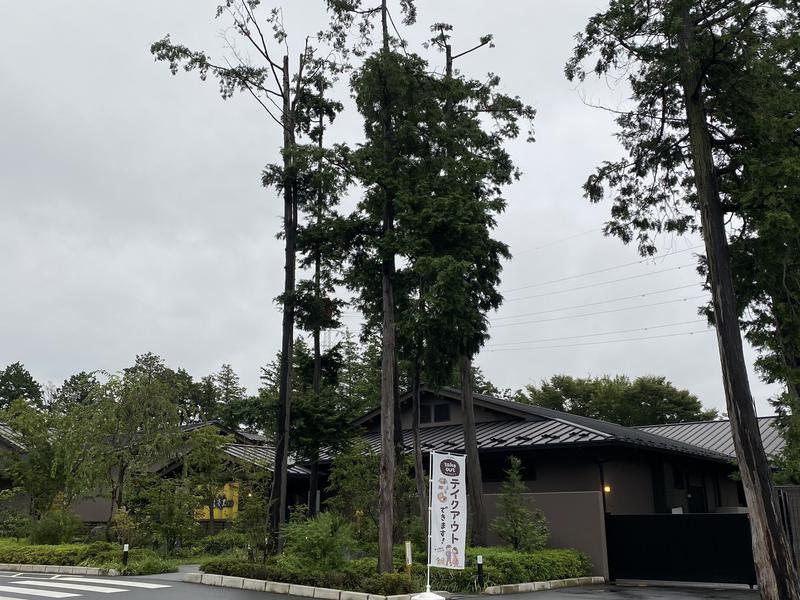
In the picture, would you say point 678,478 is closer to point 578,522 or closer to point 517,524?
point 578,522

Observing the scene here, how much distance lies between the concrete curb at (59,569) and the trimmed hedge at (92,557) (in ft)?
0.46

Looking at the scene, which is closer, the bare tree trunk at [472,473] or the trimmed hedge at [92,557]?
the trimmed hedge at [92,557]

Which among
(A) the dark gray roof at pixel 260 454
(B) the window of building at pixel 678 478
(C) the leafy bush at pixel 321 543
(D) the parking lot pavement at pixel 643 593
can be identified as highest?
(A) the dark gray roof at pixel 260 454

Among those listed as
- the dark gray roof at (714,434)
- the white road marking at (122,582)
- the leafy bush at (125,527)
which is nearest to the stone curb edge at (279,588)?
the white road marking at (122,582)

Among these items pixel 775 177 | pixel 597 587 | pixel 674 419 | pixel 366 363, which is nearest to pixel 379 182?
pixel 775 177

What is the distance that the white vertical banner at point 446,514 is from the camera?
42.3 ft

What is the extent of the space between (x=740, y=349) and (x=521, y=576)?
7.24 meters

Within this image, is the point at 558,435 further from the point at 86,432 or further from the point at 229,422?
the point at 86,432

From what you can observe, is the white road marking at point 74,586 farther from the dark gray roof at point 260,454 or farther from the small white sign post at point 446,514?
the dark gray roof at point 260,454

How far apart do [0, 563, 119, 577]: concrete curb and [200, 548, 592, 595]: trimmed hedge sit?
3.62 meters

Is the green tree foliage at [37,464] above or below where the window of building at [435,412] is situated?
below

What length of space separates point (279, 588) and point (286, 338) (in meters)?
7.37

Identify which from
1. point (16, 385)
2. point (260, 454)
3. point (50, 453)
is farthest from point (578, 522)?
point (16, 385)

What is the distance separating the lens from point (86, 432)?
22.8 m
